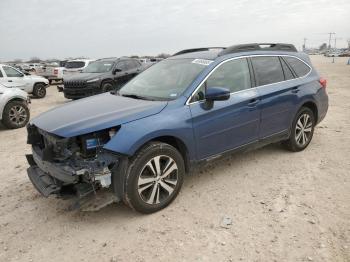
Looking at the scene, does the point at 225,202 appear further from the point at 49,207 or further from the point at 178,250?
the point at 49,207

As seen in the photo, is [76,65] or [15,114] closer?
[15,114]

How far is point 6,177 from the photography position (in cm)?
512

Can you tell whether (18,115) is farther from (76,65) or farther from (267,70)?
(76,65)

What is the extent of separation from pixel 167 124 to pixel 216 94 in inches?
28.2

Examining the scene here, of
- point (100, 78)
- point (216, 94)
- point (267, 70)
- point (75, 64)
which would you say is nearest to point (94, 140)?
point (216, 94)

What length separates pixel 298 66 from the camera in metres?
5.67

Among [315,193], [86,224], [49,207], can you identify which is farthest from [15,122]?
[315,193]

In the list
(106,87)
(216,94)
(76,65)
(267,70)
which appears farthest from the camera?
(76,65)

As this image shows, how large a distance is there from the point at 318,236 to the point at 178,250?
4.46 ft

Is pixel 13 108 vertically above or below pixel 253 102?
below

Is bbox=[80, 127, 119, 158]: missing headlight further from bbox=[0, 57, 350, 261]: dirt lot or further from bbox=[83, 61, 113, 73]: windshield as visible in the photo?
bbox=[83, 61, 113, 73]: windshield

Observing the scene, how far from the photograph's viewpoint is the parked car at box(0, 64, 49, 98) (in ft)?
46.8

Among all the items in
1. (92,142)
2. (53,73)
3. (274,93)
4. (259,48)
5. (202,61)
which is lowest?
(92,142)

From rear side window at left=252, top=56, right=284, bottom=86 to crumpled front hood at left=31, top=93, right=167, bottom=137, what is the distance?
170 centimetres
